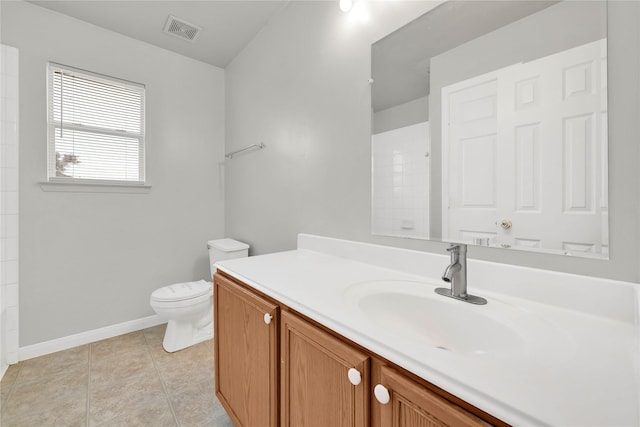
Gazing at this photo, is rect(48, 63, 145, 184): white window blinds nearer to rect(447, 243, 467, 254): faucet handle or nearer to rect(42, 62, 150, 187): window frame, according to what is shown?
rect(42, 62, 150, 187): window frame

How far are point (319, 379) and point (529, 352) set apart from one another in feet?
1.63

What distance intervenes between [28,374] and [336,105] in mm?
2577

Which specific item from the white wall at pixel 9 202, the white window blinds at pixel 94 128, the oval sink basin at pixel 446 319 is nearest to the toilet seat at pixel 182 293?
the white wall at pixel 9 202

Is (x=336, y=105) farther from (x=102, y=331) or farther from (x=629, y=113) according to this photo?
(x=102, y=331)

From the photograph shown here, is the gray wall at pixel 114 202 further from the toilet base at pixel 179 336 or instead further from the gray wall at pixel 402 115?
the gray wall at pixel 402 115

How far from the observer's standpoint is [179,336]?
2.01m

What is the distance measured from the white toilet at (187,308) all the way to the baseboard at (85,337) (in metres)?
0.45

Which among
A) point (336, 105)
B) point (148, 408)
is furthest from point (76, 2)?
point (148, 408)

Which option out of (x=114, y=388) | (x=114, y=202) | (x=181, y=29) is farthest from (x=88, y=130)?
(x=114, y=388)

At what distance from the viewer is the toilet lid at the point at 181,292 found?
6.18 feet

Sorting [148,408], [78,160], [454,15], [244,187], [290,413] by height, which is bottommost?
[148,408]

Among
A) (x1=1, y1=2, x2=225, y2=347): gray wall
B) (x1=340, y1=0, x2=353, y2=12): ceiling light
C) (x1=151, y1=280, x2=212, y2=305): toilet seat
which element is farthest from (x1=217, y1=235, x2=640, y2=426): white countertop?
(x1=1, y1=2, x2=225, y2=347): gray wall

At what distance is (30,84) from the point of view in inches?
74.9

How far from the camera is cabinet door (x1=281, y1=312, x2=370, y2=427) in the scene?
0.62 meters
